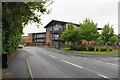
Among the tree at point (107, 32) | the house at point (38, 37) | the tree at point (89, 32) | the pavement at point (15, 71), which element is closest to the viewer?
the pavement at point (15, 71)

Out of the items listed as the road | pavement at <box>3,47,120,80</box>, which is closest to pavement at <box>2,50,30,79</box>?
pavement at <box>3,47,120,80</box>

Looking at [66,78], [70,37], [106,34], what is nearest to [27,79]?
[66,78]

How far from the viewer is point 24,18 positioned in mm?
6742

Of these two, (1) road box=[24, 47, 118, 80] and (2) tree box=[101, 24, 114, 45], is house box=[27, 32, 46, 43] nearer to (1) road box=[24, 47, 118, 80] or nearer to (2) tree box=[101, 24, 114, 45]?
(2) tree box=[101, 24, 114, 45]

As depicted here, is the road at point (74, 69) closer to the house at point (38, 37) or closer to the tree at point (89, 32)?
the tree at point (89, 32)

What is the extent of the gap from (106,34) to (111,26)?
4.45 metres

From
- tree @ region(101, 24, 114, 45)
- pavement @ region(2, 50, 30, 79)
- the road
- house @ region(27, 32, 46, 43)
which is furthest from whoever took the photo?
house @ region(27, 32, 46, 43)

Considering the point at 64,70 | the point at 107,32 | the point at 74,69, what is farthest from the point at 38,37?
the point at 64,70

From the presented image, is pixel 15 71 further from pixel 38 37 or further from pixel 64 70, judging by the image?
pixel 38 37

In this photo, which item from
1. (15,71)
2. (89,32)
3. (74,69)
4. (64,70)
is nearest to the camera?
(15,71)

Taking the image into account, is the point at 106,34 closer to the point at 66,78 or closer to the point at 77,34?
the point at 77,34

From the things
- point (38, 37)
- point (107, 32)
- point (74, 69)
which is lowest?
point (74, 69)

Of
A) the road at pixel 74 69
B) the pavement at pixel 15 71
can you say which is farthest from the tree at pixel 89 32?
the pavement at pixel 15 71

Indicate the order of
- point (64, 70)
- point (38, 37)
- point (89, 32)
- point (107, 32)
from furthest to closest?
point (38, 37)
point (107, 32)
point (89, 32)
point (64, 70)
